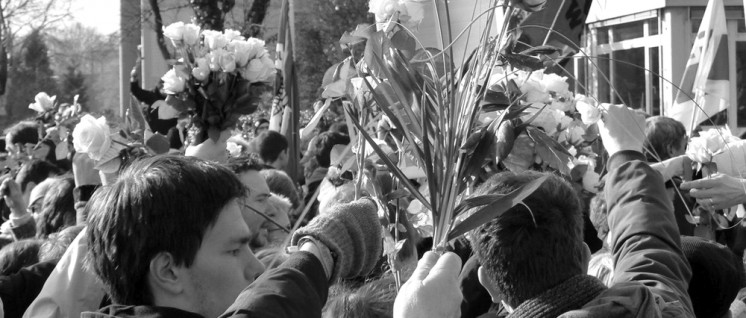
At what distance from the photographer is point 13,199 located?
254 inches

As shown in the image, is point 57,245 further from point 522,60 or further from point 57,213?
point 522,60

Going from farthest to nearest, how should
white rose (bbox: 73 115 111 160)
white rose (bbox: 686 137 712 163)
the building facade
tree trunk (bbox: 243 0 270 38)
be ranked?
tree trunk (bbox: 243 0 270 38)
the building facade
white rose (bbox: 686 137 712 163)
white rose (bbox: 73 115 111 160)

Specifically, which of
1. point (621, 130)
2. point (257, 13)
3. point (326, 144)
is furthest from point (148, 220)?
point (257, 13)

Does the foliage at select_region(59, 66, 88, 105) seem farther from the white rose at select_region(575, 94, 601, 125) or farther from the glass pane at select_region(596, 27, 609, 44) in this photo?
the white rose at select_region(575, 94, 601, 125)

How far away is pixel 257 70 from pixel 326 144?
111 inches

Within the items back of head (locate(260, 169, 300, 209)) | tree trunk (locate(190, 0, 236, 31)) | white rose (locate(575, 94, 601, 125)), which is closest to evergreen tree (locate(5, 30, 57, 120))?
tree trunk (locate(190, 0, 236, 31))

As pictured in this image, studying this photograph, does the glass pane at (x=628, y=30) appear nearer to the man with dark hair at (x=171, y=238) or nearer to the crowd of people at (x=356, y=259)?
the crowd of people at (x=356, y=259)

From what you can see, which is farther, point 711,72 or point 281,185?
point 711,72

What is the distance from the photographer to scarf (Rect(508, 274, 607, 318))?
2.35 meters

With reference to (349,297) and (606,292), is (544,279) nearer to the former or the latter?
(606,292)

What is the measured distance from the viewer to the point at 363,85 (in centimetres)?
295

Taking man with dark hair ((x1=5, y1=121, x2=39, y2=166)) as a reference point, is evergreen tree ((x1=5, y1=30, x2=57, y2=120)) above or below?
below

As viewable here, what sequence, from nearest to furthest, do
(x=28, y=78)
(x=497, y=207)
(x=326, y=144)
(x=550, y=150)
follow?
(x=497, y=207)
(x=550, y=150)
(x=326, y=144)
(x=28, y=78)

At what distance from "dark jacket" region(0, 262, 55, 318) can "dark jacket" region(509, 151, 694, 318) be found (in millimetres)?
2014
